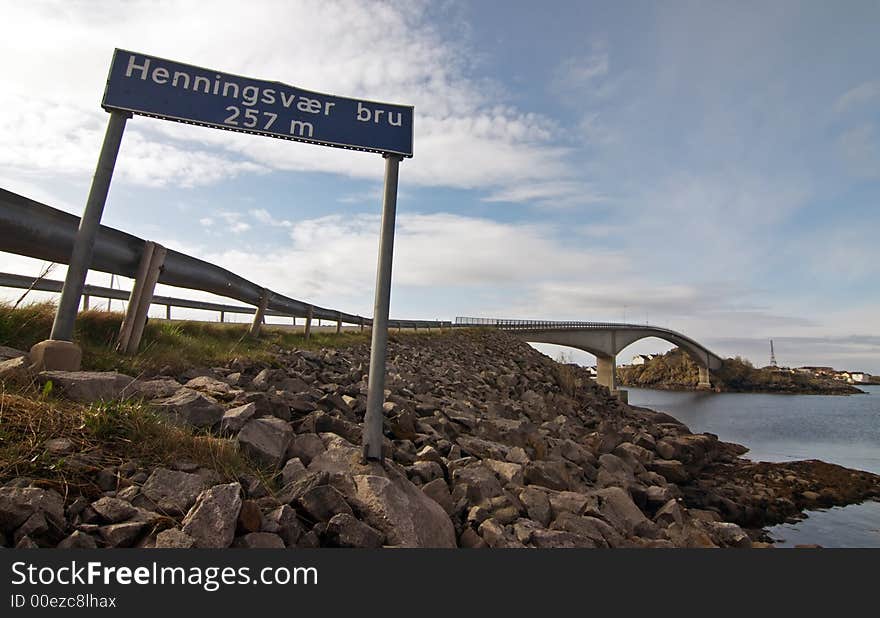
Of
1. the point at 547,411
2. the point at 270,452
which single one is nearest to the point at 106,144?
the point at 270,452

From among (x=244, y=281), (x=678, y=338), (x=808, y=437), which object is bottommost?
(x=808, y=437)

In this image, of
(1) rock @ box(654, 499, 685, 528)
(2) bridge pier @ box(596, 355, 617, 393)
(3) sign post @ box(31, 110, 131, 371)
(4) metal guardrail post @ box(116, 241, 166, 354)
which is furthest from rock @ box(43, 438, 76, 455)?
(2) bridge pier @ box(596, 355, 617, 393)

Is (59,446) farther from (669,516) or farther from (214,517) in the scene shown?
(669,516)

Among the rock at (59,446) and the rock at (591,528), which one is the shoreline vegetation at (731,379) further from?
the rock at (59,446)

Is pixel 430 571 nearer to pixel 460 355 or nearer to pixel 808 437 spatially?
pixel 460 355

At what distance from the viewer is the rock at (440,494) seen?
12.8ft

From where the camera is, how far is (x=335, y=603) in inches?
82.9

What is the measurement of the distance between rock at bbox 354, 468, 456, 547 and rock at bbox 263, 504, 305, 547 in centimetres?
60

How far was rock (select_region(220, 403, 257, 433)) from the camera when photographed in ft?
12.3

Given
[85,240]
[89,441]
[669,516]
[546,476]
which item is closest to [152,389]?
[89,441]

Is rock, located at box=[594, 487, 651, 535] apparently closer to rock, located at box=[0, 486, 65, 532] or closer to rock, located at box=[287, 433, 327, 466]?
rock, located at box=[287, 433, 327, 466]

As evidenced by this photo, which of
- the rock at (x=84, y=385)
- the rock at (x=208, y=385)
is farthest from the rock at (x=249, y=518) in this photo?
the rock at (x=208, y=385)

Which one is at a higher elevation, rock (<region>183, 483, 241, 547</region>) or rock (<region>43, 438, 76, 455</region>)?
rock (<region>43, 438, 76, 455</region>)

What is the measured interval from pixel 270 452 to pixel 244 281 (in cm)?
552
